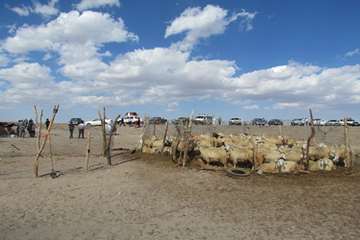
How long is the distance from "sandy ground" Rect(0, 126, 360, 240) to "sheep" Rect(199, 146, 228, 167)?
4.16ft

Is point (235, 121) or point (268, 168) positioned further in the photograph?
point (235, 121)

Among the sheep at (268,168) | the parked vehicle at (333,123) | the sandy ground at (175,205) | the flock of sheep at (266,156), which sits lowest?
the sandy ground at (175,205)

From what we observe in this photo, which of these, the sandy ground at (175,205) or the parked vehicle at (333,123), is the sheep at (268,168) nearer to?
the sandy ground at (175,205)

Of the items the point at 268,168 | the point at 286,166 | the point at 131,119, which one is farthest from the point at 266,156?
the point at 131,119

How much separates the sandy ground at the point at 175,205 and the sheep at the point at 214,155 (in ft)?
4.16

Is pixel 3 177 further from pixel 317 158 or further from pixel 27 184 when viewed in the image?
pixel 317 158

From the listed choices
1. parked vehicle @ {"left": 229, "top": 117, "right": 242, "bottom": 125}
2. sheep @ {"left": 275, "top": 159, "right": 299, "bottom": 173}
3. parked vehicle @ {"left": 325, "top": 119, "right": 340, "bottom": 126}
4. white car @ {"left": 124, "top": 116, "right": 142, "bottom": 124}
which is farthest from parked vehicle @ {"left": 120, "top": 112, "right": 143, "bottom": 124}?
sheep @ {"left": 275, "top": 159, "right": 299, "bottom": 173}

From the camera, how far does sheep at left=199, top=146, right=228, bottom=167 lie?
17750 millimetres

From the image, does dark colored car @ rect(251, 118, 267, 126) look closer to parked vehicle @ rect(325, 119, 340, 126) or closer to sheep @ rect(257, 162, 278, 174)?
parked vehicle @ rect(325, 119, 340, 126)

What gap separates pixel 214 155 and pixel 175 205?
636 cm

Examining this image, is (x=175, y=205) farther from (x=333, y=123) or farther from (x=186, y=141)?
(x=333, y=123)

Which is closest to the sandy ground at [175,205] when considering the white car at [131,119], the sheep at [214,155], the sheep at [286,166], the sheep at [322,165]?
the sheep at [322,165]

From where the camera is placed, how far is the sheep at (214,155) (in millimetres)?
17750

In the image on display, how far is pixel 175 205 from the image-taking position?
38.4ft
